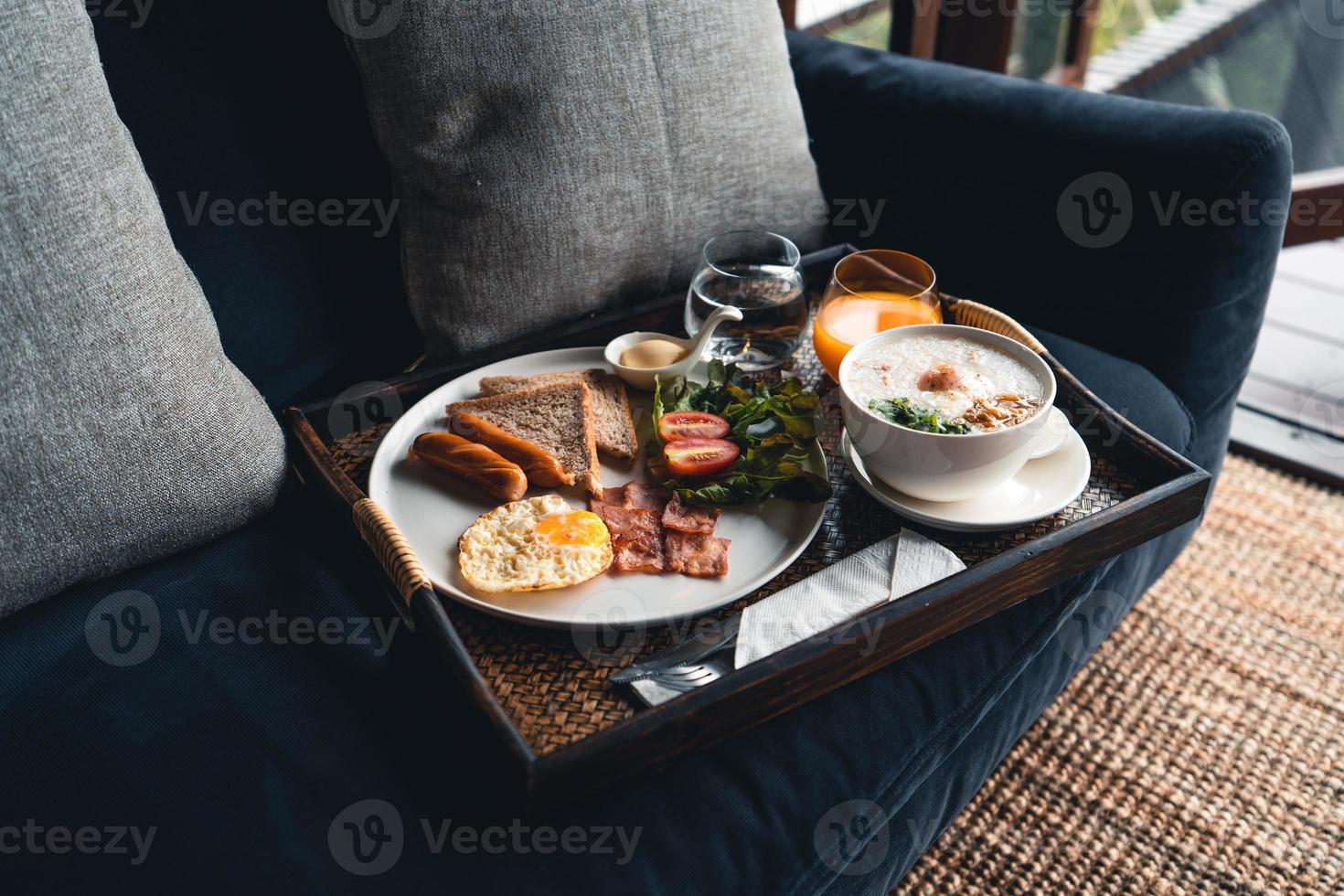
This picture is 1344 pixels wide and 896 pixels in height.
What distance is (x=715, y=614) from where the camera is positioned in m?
0.85

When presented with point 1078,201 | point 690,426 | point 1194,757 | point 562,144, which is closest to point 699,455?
point 690,426

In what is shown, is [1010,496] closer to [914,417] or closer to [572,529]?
[914,417]

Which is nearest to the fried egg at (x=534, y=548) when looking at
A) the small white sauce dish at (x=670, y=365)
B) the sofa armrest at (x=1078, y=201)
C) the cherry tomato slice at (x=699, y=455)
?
the cherry tomato slice at (x=699, y=455)

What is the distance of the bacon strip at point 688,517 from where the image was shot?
2.96ft

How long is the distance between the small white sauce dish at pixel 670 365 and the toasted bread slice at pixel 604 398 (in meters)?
0.02

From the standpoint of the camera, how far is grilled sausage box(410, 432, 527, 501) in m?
0.94

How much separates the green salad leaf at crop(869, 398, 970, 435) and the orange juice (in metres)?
0.19

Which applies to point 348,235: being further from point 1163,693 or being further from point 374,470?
point 1163,693

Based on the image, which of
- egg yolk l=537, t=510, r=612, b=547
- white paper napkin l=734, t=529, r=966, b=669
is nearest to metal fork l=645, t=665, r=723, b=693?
white paper napkin l=734, t=529, r=966, b=669

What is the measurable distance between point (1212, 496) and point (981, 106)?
92 centimetres

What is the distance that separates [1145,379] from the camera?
49.4 inches

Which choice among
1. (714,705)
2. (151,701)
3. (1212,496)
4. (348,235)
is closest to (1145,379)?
(1212,496)

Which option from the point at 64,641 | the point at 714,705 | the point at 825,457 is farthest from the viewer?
the point at 825,457

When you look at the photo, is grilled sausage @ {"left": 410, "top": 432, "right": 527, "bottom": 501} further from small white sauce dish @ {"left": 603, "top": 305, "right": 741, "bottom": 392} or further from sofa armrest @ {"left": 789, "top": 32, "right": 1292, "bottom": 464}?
sofa armrest @ {"left": 789, "top": 32, "right": 1292, "bottom": 464}
